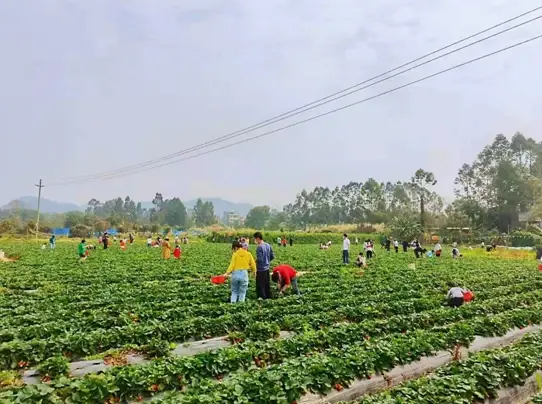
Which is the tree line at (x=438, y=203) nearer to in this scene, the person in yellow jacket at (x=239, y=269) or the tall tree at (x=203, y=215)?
the tall tree at (x=203, y=215)

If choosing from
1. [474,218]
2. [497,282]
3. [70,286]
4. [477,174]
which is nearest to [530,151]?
[477,174]

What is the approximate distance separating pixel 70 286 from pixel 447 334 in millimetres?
13074

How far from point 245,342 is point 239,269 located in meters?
4.35

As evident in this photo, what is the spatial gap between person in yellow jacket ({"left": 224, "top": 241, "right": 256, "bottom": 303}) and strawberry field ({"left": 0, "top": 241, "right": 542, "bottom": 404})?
58cm

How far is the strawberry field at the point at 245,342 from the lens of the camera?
572 cm

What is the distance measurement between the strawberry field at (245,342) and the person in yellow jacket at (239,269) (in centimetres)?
58

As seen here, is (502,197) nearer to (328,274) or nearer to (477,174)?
(477,174)

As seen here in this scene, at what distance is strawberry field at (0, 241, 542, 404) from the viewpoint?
5.72 metres

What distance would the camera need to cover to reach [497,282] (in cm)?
1747

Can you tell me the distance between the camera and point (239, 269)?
40.0 ft

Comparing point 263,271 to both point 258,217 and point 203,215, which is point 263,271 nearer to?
point 258,217

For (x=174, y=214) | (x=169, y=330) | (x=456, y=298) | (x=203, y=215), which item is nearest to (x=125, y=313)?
(x=169, y=330)

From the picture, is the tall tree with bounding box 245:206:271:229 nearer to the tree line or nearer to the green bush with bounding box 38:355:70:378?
the tree line

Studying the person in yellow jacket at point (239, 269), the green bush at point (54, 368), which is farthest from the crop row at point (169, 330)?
the person in yellow jacket at point (239, 269)
